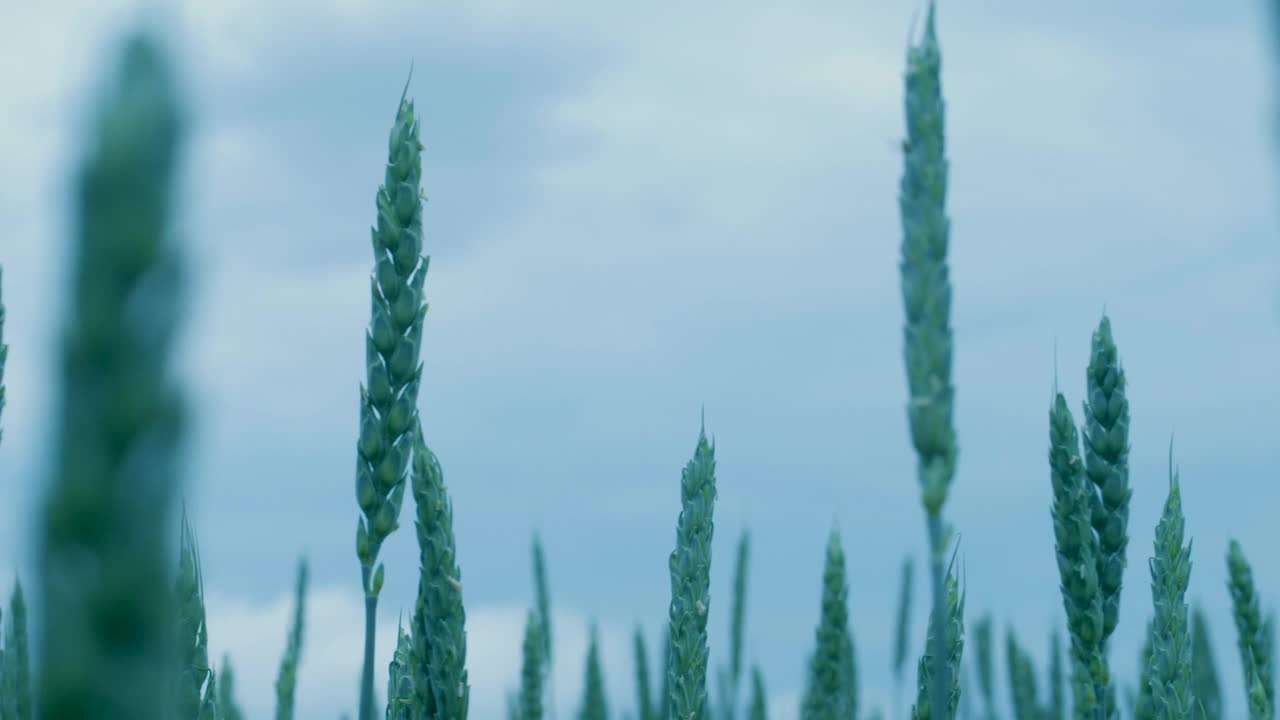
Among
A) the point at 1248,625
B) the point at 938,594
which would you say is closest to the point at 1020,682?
the point at 1248,625

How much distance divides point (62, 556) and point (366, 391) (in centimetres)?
317

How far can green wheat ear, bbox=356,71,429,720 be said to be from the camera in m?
4.75

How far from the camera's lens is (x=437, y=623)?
532 centimetres

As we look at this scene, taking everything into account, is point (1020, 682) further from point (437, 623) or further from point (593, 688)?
point (437, 623)

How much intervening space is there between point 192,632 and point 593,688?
1008 centimetres

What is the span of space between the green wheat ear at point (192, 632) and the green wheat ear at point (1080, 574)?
3.67m

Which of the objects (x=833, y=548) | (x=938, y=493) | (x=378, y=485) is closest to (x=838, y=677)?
(x=833, y=548)

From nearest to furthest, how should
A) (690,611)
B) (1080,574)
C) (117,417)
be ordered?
(117,417) → (1080,574) → (690,611)

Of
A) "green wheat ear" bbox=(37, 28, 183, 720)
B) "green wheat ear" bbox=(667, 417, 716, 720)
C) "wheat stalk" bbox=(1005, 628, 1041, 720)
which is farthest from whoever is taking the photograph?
"wheat stalk" bbox=(1005, 628, 1041, 720)

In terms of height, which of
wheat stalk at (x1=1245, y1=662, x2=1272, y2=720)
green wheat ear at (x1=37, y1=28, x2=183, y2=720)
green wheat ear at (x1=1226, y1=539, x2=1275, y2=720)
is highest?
green wheat ear at (x1=1226, y1=539, x2=1275, y2=720)

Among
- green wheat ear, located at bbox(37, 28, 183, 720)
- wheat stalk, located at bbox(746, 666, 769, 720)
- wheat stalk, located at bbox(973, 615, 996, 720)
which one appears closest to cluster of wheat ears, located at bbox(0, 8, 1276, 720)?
green wheat ear, located at bbox(37, 28, 183, 720)

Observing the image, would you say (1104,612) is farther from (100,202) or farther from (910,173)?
(100,202)

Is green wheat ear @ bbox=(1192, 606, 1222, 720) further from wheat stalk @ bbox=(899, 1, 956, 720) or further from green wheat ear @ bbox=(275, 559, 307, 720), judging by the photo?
wheat stalk @ bbox=(899, 1, 956, 720)

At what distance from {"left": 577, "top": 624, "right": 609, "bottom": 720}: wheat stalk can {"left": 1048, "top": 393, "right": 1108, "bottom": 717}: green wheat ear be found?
29.6 feet
